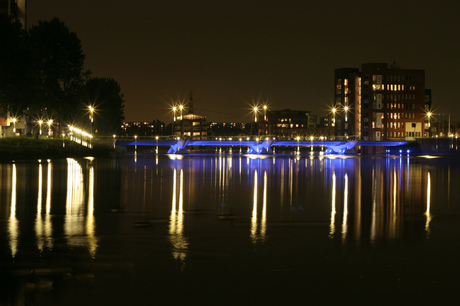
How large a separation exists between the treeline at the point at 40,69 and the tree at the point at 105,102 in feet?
112

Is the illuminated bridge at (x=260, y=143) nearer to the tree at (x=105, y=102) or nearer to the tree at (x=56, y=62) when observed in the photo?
the tree at (x=105, y=102)

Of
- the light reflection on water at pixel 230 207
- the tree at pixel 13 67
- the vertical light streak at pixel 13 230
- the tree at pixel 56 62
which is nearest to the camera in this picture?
the vertical light streak at pixel 13 230

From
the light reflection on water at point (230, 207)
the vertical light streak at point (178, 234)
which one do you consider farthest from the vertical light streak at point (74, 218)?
the vertical light streak at point (178, 234)

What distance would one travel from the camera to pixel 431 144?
137m

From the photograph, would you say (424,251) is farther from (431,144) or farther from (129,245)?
(431,144)

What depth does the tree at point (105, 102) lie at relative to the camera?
132875 mm

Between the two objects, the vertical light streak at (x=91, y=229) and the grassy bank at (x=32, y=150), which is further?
the grassy bank at (x=32, y=150)

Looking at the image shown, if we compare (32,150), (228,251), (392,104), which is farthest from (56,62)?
(392,104)

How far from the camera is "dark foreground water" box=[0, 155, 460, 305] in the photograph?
8.91m

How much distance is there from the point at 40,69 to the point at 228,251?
8559cm

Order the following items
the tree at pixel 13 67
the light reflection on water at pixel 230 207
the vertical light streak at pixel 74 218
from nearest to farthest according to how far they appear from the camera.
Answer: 1. the vertical light streak at pixel 74 218
2. the light reflection on water at pixel 230 207
3. the tree at pixel 13 67

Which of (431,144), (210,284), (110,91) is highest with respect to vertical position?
(110,91)

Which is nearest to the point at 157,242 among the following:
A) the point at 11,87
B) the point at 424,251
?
the point at 424,251

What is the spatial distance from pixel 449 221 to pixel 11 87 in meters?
70.4
